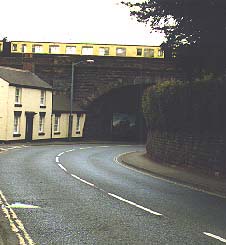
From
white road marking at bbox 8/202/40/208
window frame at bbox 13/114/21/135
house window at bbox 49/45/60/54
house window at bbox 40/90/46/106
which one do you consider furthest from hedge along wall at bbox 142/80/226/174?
house window at bbox 49/45/60/54

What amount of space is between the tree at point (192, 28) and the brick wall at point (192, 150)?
3.77 meters

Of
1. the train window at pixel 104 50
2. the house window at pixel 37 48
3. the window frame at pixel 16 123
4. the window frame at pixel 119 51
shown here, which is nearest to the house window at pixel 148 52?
the window frame at pixel 119 51

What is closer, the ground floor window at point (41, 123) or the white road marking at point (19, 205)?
the white road marking at point (19, 205)

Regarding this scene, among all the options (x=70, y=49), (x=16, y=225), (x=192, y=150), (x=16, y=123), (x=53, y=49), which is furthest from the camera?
(x=70, y=49)

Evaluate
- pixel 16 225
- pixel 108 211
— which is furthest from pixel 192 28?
pixel 16 225

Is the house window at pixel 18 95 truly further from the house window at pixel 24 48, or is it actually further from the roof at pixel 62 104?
the house window at pixel 24 48

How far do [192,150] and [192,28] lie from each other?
Result: 7.94 m

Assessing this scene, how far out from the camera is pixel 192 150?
21547 mm

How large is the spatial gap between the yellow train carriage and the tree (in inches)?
2575

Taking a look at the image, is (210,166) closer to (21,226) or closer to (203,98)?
(203,98)

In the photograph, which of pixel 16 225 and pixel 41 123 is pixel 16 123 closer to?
pixel 41 123

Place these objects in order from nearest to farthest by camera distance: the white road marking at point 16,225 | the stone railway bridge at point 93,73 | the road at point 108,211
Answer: the white road marking at point 16,225
the road at point 108,211
the stone railway bridge at point 93,73

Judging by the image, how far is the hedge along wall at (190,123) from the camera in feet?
64.2

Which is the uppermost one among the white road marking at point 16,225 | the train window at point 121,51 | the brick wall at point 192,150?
the train window at point 121,51
